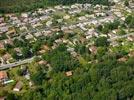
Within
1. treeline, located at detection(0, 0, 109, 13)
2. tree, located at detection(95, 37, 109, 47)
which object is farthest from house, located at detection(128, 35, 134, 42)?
treeline, located at detection(0, 0, 109, 13)

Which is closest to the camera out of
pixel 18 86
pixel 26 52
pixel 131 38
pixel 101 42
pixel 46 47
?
pixel 18 86

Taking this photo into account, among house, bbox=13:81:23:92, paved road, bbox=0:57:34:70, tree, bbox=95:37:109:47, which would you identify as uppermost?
tree, bbox=95:37:109:47

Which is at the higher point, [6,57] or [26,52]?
[26,52]

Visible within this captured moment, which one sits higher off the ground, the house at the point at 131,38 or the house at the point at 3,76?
the house at the point at 3,76

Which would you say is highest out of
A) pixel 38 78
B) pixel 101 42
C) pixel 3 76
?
pixel 38 78

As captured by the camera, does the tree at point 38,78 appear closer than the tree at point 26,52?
Yes

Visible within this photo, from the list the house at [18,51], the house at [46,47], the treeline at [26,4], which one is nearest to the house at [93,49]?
the house at [46,47]

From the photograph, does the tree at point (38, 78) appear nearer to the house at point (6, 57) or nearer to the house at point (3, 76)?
the house at point (3, 76)

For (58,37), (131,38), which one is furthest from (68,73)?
(131,38)

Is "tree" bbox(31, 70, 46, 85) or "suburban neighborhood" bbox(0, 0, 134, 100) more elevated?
"tree" bbox(31, 70, 46, 85)

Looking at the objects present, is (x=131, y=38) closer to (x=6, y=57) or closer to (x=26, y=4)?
(x=6, y=57)

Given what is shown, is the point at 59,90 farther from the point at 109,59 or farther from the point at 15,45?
the point at 15,45

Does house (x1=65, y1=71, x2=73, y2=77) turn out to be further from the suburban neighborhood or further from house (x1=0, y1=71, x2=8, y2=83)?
house (x1=0, y1=71, x2=8, y2=83)
